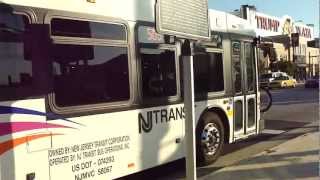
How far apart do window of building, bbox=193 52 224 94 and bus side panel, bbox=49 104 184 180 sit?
3.08 feet

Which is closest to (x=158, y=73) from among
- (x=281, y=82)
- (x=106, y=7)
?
(x=106, y=7)

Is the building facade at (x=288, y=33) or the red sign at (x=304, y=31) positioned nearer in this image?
the building facade at (x=288, y=33)

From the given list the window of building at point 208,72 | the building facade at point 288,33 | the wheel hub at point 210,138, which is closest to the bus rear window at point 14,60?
the window of building at point 208,72

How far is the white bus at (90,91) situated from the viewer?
5.79 meters

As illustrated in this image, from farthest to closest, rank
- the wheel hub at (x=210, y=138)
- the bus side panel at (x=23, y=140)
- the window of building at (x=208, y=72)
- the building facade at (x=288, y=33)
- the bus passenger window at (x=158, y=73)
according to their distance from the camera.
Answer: the building facade at (x=288, y=33), the wheel hub at (x=210, y=138), the window of building at (x=208, y=72), the bus passenger window at (x=158, y=73), the bus side panel at (x=23, y=140)

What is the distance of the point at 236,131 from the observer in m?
10.7

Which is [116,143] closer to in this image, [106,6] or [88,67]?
[88,67]

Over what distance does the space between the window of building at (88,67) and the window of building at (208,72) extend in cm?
218

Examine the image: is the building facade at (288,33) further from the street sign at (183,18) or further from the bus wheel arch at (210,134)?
the street sign at (183,18)

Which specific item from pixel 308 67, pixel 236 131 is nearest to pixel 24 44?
pixel 236 131

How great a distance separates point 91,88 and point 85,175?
1053 mm

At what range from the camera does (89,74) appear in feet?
22.2

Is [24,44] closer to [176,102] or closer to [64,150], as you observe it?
[64,150]

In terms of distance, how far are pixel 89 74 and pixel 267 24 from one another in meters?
73.4
